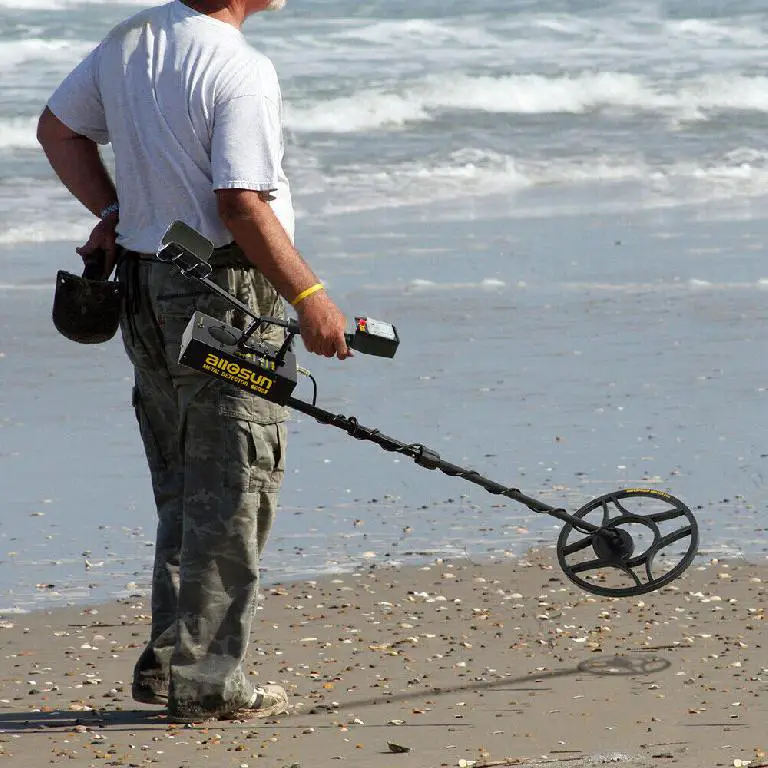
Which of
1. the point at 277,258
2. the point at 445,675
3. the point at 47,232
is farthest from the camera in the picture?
the point at 47,232

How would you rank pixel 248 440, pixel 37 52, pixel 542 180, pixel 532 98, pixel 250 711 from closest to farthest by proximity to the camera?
1. pixel 248 440
2. pixel 250 711
3. pixel 542 180
4. pixel 532 98
5. pixel 37 52

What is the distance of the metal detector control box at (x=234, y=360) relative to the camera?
12.3ft

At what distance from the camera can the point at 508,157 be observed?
18594mm

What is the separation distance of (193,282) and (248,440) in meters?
0.38

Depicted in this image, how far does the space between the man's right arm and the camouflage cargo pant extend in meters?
0.20

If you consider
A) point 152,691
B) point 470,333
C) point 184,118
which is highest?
point 184,118

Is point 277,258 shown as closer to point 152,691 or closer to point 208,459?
point 208,459

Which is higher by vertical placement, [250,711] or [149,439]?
[149,439]

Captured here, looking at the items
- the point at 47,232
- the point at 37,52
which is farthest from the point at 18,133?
the point at 47,232

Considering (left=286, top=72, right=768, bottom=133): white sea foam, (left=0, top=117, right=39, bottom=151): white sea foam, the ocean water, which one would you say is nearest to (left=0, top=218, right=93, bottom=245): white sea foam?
the ocean water

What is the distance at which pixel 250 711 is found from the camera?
13.3 feet

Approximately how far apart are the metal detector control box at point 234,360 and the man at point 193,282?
97 mm

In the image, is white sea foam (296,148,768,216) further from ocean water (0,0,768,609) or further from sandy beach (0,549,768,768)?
sandy beach (0,549,768,768)

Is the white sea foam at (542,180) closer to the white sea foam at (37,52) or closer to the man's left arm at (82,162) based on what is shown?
the white sea foam at (37,52)
